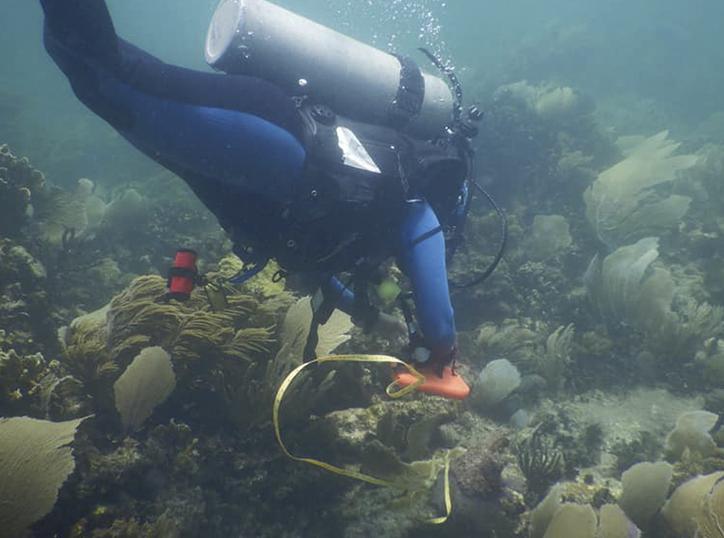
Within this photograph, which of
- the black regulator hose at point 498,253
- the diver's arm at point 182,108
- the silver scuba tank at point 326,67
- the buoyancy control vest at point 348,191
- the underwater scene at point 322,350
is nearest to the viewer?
the diver's arm at point 182,108

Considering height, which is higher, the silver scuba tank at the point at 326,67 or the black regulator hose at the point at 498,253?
the silver scuba tank at the point at 326,67

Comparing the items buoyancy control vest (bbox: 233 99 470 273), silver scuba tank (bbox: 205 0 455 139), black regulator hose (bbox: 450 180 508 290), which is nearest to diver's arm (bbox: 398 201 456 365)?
buoyancy control vest (bbox: 233 99 470 273)

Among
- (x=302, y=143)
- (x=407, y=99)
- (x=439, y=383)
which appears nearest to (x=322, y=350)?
(x=439, y=383)

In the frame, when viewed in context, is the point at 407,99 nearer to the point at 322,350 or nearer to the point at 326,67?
the point at 326,67

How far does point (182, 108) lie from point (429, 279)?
1.94 meters

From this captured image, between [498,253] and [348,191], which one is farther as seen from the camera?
[498,253]

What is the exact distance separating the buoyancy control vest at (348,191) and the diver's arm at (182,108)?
16 centimetres

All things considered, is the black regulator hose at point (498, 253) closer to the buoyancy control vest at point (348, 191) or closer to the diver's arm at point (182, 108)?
the buoyancy control vest at point (348, 191)

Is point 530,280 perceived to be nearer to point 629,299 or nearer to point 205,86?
point 629,299

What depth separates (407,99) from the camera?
3.76 meters

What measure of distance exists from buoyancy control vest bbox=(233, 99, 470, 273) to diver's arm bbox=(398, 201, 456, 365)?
0.45 ft

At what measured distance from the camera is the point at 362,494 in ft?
12.2

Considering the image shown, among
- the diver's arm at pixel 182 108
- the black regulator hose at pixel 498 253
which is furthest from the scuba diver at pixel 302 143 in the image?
the black regulator hose at pixel 498 253

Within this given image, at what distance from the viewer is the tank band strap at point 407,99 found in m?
3.75
